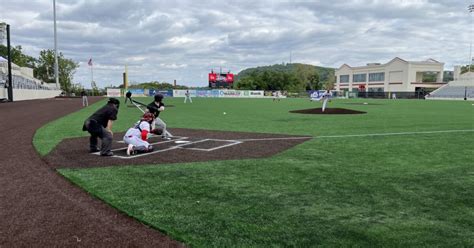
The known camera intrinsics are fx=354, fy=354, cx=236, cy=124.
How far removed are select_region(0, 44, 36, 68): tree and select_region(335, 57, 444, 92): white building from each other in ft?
322

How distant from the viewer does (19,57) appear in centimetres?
9281

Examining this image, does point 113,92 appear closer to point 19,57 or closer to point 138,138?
point 19,57

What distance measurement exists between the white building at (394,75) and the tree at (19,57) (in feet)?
322

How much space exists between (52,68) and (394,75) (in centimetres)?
9634

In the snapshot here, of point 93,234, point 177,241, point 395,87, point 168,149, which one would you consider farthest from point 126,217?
point 395,87

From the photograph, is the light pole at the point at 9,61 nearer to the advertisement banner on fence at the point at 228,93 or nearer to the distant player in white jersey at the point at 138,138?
the distant player in white jersey at the point at 138,138

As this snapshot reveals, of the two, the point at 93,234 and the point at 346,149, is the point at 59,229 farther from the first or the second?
the point at 346,149

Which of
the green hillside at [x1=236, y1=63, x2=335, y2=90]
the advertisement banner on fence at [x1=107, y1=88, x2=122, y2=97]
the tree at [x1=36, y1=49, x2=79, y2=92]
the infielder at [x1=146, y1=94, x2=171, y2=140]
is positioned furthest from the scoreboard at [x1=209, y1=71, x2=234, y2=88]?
the infielder at [x1=146, y1=94, x2=171, y2=140]

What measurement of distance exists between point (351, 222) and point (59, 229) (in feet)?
11.4

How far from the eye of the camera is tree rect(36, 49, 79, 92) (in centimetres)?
9488

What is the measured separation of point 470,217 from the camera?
4504mm

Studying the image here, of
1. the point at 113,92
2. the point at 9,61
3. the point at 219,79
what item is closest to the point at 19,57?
the point at 113,92

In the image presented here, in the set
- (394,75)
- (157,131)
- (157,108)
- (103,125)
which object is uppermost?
(394,75)

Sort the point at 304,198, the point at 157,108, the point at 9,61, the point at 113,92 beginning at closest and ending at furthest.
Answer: the point at 304,198
the point at 157,108
the point at 9,61
the point at 113,92
